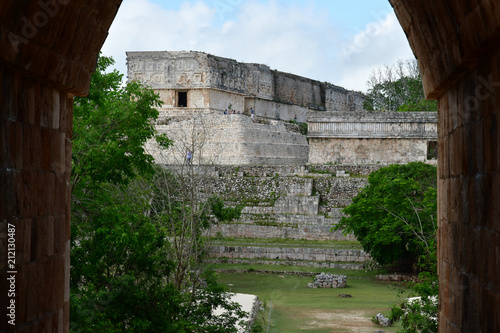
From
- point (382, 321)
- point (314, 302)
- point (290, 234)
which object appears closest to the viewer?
point (382, 321)

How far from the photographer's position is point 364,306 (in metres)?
18.0

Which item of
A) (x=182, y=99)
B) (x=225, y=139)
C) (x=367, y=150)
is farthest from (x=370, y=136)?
(x=182, y=99)

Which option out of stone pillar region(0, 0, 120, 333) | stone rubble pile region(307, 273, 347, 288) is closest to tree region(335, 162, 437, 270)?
stone rubble pile region(307, 273, 347, 288)

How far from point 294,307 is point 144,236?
7557mm

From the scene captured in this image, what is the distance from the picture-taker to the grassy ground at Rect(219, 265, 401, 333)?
1554 cm

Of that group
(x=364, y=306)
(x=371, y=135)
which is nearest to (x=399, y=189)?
(x=364, y=306)

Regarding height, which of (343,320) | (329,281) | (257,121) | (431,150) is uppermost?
(257,121)

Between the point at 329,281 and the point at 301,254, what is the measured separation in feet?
13.2

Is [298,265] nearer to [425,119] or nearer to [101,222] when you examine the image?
[425,119]

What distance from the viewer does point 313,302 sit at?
18672mm

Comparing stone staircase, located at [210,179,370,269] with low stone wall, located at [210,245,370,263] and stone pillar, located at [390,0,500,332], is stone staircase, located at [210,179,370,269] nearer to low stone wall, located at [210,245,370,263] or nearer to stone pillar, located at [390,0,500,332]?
low stone wall, located at [210,245,370,263]

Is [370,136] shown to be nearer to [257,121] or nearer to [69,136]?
[257,121]

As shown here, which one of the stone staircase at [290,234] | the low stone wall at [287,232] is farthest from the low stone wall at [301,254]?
the low stone wall at [287,232]

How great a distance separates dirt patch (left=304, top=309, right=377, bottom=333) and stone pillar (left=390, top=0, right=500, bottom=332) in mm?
9697
